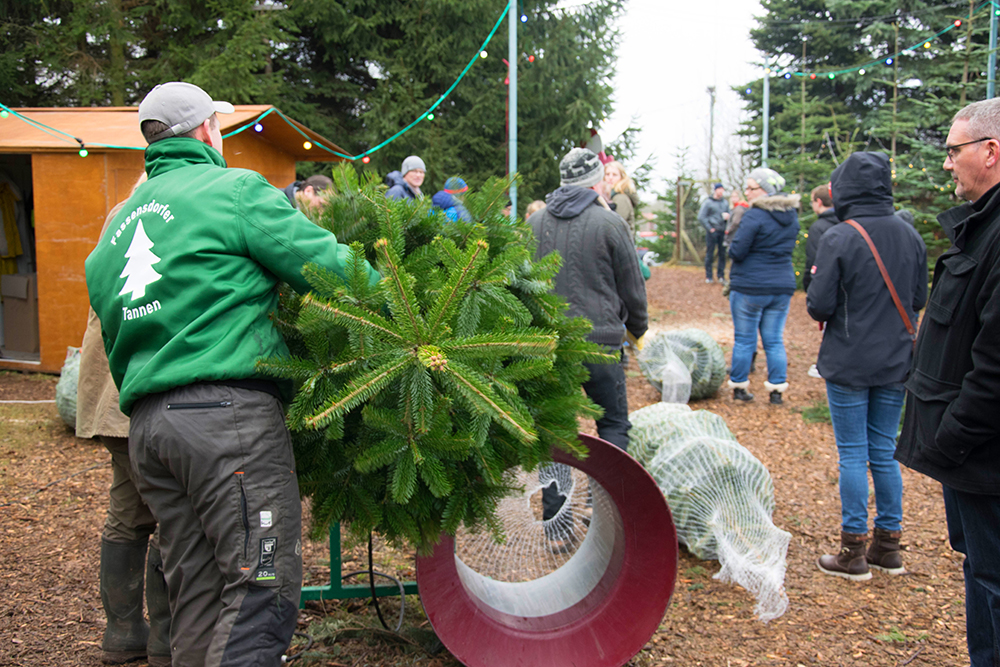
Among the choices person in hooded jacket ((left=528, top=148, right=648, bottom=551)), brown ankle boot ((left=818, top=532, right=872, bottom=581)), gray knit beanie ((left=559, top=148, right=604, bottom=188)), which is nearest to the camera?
brown ankle boot ((left=818, top=532, right=872, bottom=581))

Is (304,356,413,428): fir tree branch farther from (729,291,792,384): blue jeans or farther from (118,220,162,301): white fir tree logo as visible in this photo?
(729,291,792,384): blue jeans

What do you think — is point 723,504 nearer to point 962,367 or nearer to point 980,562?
point 980,562

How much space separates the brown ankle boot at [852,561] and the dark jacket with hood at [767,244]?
345 centimetres

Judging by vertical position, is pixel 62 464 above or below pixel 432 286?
below

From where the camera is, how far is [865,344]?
155 inches

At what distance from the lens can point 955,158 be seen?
8.72 ft

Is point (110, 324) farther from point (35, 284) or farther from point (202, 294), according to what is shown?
point (35, 284)

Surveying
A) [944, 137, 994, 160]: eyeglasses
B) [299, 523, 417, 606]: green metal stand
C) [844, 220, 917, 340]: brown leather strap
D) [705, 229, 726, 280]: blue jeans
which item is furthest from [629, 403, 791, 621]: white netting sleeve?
[705, 229, 726, 280]: blue jeans

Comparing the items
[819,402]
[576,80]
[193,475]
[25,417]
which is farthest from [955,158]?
[576,80]

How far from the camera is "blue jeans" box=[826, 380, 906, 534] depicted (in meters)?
3.97

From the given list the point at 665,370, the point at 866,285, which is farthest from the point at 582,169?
the point at 665,370

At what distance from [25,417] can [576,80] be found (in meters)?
10.2

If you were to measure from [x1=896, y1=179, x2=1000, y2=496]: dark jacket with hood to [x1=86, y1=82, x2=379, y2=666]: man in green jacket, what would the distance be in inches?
79.7

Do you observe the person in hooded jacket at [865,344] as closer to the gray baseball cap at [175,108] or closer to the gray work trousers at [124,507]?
the gray baseball cap at [175,108]
